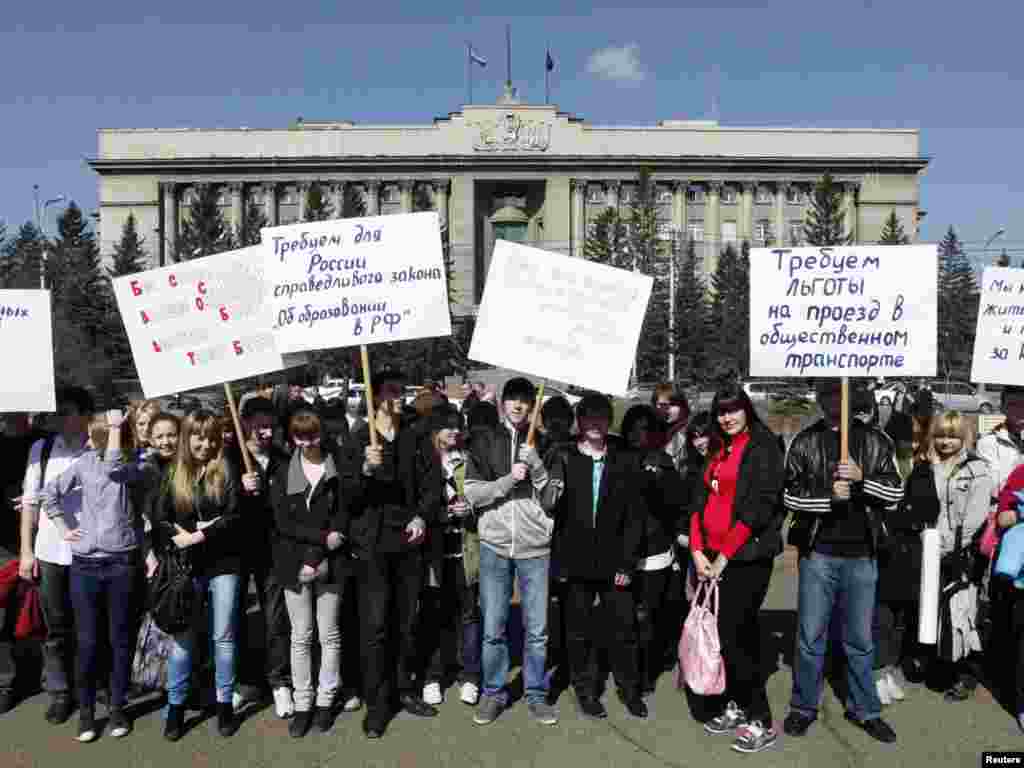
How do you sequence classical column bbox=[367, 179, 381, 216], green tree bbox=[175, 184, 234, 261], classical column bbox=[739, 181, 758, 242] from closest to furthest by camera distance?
green tree bbox=[175, 184, 234, 261]
classical column bbox=[367, 179, 381, 216]
classical column bbox=[739, 181, 758, 242]

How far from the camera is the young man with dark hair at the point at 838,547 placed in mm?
5262

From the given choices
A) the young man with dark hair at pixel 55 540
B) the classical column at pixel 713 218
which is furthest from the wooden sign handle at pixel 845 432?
the classical column at pixel 713 218

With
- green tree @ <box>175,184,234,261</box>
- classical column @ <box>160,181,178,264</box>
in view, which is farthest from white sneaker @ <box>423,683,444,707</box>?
classical column @ <box>160,181,178,264</box>

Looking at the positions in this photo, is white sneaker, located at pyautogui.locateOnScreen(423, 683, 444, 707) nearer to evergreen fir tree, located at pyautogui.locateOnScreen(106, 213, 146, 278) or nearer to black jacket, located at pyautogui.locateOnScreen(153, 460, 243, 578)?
black jacket, located at pyautogui.locateOnScreen(153, 460, 243, 578)

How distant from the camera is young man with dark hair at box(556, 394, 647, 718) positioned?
5.66 meters

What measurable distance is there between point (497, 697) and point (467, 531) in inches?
42.5

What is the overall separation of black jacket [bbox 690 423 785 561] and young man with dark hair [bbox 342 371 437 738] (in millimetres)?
1911

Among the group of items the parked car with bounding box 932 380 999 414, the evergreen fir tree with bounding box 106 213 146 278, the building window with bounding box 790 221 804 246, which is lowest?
the parked car with bounding box 932 380 999 414

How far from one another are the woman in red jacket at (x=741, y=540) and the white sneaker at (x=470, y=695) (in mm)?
1430

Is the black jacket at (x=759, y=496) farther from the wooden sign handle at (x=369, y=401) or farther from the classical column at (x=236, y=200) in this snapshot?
the classical column at (x=236, y=200)

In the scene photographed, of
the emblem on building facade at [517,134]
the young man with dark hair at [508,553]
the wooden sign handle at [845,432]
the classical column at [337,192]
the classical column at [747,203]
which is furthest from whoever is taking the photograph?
the classical column at [747,203]

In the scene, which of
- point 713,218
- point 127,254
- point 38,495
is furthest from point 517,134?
point 38,495

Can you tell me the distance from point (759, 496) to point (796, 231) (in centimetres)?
7750

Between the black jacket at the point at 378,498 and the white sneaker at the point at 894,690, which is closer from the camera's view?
the black jacket at the point at 378,498
